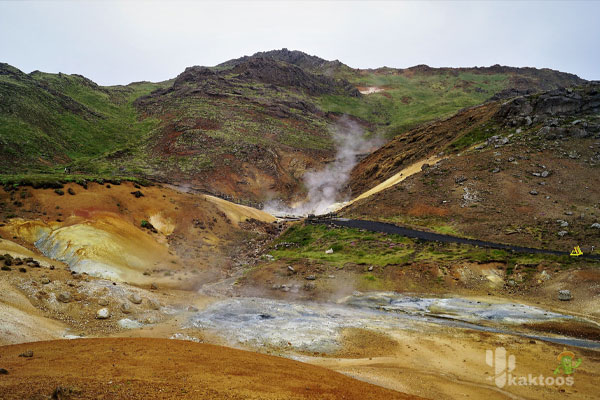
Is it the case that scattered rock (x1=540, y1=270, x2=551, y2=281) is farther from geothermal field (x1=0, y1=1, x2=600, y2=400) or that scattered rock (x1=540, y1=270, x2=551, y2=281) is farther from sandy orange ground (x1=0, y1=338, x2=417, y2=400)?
sandy orange ground (x1=0, y1=338, x2=417, y2=400)

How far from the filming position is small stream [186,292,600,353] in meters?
16.5

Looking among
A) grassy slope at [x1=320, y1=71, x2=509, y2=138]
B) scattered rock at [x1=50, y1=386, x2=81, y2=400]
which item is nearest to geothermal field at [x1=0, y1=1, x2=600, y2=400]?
scattered rock at [x1=50, y1=386, x2=81, y2=400]

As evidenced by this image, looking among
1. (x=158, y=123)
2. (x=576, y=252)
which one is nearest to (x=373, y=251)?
(x=576, y=252)

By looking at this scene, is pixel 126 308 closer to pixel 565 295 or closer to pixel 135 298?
pixel 135 298

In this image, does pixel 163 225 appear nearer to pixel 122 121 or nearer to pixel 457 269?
pixel 457 269

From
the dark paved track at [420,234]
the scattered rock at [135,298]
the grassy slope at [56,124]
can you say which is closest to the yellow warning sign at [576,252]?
the dark paved track at [420,234]

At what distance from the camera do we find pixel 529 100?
4753 centimetres

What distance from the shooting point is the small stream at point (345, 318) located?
54.1 ft

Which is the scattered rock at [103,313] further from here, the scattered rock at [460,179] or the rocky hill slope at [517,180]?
the scattered rock at [460,179]

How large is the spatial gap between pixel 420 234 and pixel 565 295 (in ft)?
44.3

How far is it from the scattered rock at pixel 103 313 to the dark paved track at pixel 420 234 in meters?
24.9

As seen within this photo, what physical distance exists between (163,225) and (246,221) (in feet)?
36.2

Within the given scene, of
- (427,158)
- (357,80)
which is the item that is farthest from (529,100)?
(357,80)

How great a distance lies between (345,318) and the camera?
19.9 metres
